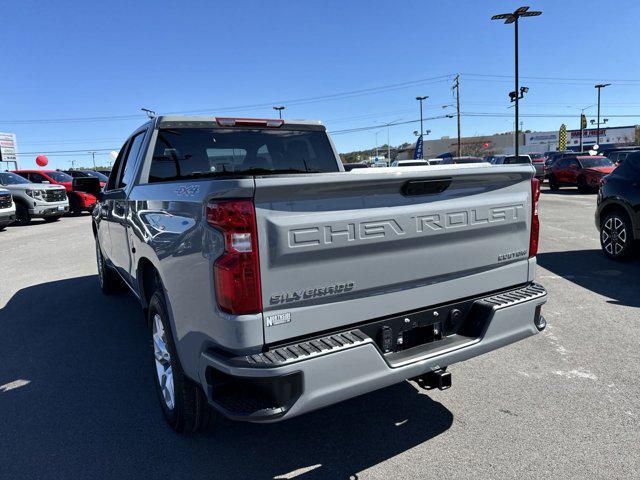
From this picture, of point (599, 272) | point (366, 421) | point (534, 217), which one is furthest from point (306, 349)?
point (599, 272)

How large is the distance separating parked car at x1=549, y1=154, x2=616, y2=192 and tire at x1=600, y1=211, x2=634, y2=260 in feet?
47.5

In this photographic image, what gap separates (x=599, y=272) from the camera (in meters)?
7.16

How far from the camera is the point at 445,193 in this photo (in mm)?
2756

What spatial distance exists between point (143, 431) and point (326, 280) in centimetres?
181

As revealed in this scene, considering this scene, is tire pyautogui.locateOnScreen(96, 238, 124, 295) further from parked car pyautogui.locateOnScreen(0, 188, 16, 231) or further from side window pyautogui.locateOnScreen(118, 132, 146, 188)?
parked car pyautogui.locateOnScreen(0, 188, 16, 231)

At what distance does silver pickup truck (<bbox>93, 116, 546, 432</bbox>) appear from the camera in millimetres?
2197

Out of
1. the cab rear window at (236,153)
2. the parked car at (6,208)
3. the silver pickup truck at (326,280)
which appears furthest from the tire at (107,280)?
the parked car at (6,208)

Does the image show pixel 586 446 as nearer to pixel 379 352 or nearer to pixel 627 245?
pixel 379 352

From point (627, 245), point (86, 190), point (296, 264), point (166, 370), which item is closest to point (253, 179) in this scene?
point (296, 264)

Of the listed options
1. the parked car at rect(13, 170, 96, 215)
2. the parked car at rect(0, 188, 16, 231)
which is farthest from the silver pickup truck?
the parked car at rect(13, 170, 96, 215)

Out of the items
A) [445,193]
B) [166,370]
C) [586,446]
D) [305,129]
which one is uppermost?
[305,129]

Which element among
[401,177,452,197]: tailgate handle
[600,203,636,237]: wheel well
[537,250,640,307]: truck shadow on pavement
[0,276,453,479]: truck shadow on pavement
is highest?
[401,177,452,197]: tailgate handle

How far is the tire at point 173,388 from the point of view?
286 cm

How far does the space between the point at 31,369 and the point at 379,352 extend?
346cm
